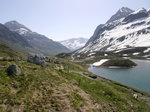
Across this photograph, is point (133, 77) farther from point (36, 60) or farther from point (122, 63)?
point (36, 60)

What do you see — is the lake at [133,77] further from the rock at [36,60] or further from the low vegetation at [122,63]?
the rock at [36,60]

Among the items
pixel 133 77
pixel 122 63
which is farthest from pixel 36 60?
pixel 122 63

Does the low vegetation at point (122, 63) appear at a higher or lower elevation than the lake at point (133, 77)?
higher

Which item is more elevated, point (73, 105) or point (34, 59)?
point (34, 59)

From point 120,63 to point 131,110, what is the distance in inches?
4604

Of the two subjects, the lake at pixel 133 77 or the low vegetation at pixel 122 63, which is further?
the low vegetation at pixel 122 63

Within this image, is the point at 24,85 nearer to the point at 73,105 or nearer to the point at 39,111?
the point at 39,111

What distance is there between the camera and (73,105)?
19734 millimetres

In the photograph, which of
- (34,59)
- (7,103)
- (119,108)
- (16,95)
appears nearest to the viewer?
(7,103)

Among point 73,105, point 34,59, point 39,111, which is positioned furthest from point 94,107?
point 34,59

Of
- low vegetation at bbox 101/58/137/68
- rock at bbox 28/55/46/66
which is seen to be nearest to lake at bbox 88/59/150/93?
low vegetation at bbox 101/58/137/68

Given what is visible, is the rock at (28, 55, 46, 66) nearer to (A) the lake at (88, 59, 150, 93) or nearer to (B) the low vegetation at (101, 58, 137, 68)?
(A) the lake at (88, 59, 150, 93)

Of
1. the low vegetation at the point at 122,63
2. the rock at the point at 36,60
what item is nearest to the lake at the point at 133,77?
the low vegetation at the point at 122,63

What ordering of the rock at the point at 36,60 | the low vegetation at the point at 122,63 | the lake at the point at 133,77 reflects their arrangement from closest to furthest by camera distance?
the rock at the point at 36,60 → the lake at the point at 133,77 → the low vegetation at the point at 122,63
